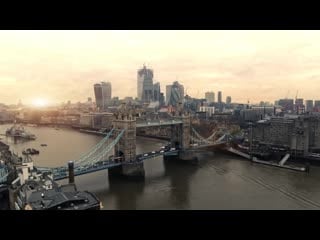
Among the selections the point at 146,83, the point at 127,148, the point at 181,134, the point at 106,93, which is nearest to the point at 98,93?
the point at 106,93

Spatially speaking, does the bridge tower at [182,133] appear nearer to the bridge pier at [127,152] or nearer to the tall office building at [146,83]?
the bridge pier at [127,152]

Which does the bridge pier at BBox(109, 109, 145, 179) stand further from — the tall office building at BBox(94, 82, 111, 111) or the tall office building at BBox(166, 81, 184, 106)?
the tall office building at BBox(94, 82, 111, 111)

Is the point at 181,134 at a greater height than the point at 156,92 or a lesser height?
lesser

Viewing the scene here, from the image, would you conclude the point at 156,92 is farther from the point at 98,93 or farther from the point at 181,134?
the point at 181,134

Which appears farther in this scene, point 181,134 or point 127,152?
point 181,134

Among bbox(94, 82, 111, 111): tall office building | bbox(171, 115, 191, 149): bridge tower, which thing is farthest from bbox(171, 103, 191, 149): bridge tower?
bbox(94, 82, 111, 111): tall office building
